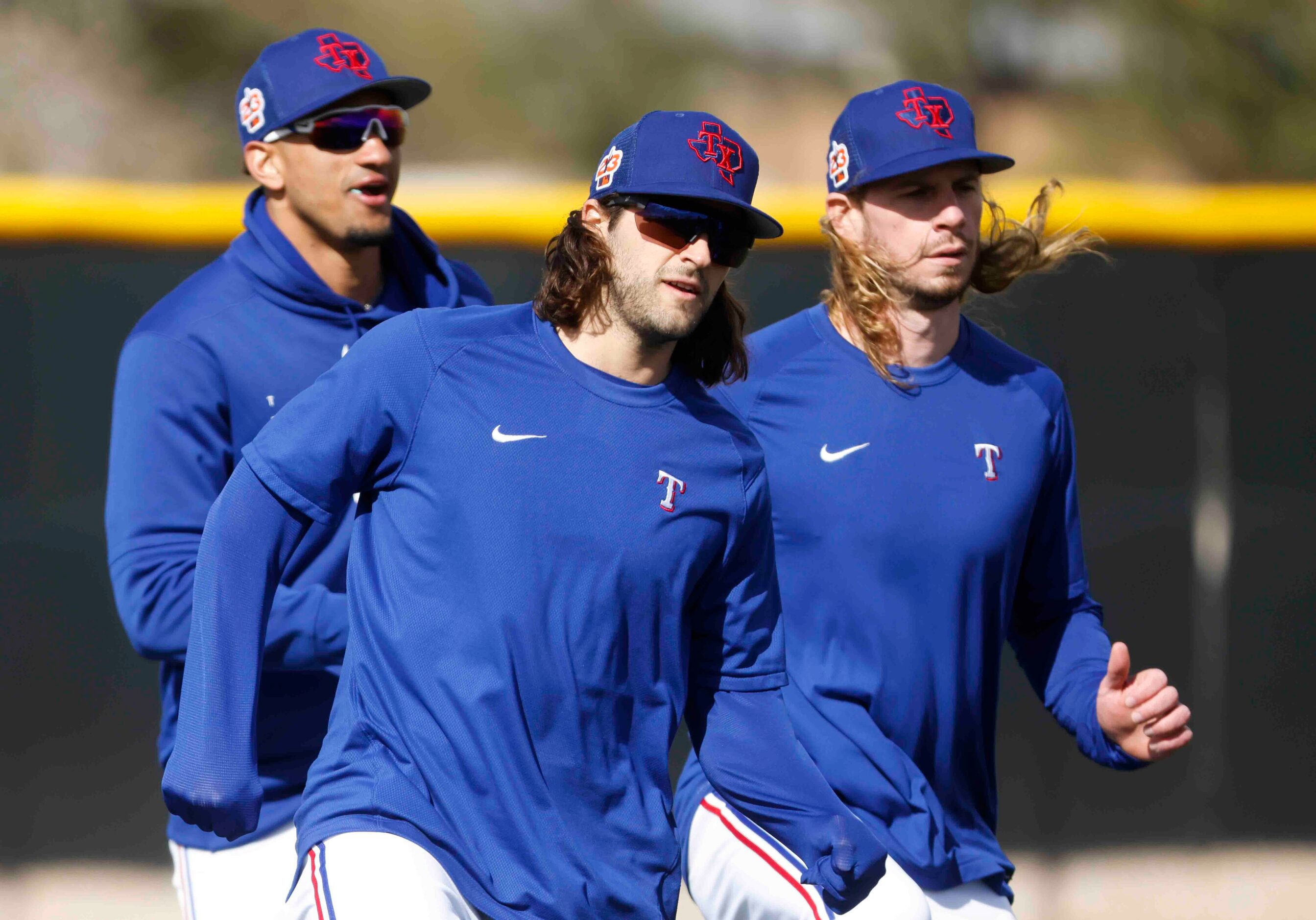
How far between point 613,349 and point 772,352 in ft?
3.26

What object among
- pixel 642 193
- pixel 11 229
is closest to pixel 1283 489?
pixel 642 193

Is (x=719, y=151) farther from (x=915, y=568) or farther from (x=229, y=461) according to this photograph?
(x=229, y=461)

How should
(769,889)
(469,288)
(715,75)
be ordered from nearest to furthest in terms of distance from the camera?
(769,889), (469,288), (715,75)

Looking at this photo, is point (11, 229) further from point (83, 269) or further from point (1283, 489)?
point (1283, 489)

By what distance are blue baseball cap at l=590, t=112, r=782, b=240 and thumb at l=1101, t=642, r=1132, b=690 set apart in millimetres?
1272

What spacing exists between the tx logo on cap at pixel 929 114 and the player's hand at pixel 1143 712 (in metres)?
1.39

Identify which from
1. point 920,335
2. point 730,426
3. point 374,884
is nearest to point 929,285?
point 920,335

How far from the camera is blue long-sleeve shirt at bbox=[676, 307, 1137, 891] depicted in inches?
145

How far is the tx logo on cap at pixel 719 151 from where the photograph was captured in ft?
10.1

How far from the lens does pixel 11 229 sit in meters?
5.50

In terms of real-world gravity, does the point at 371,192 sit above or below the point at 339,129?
below

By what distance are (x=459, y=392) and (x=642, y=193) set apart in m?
0.53

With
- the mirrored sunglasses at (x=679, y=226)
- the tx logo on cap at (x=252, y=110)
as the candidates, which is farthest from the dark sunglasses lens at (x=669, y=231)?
the tx logo on cap at (x=252, y=110)

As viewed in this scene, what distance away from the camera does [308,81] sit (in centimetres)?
404
